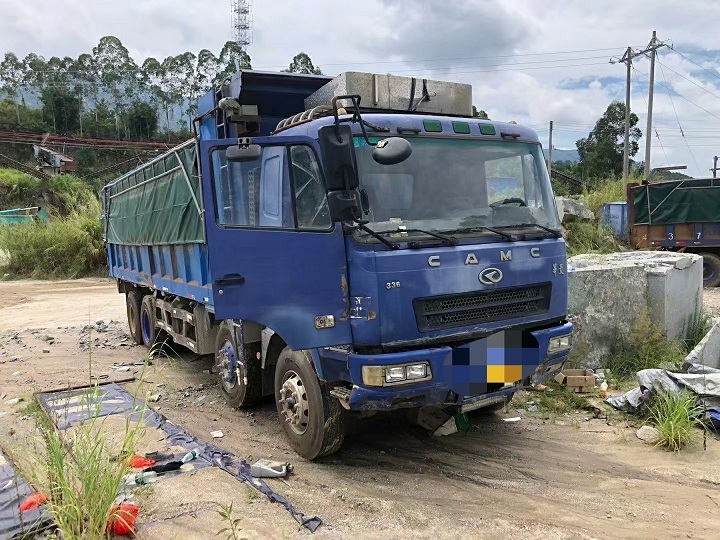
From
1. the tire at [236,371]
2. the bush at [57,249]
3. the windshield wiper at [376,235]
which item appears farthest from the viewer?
the bush at [57,249]

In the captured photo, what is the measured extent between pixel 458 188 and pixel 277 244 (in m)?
1.32

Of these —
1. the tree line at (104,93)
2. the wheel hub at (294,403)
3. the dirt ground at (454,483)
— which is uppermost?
the tree line at (104,93)

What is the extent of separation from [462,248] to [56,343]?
7.86 m

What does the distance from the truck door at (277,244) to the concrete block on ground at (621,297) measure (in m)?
3.61

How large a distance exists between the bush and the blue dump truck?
57.9 feet

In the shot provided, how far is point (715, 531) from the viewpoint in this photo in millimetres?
3229

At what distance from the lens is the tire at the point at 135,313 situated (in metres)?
8.82

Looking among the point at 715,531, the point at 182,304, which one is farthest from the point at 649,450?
the point at 182,304

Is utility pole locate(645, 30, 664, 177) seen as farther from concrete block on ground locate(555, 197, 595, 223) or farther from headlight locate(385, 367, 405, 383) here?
headlight locate(385, 367, 405, 383)

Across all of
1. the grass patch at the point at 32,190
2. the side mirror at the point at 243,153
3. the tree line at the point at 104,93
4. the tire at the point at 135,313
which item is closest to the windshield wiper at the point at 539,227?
the side mirror at the point at 243,153

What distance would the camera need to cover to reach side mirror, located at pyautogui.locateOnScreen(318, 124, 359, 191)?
11.2 ft

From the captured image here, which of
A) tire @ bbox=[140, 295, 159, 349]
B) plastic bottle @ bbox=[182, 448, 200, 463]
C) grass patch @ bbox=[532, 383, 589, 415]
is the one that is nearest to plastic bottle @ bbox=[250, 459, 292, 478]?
plastic bottle @ bbox=[182, 448, 200, 463]

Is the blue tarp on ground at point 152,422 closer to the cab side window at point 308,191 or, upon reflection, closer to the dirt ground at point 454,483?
the dirt ground at point 454,483

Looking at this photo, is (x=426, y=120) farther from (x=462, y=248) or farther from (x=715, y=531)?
(x=715, y=531)
